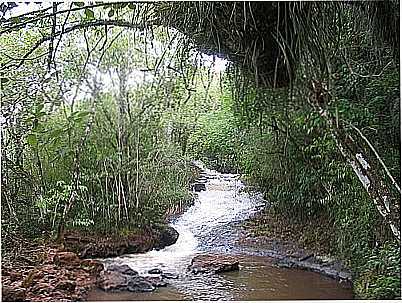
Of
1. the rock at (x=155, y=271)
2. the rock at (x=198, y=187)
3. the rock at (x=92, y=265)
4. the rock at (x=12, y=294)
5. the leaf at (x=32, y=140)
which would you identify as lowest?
the rock at (x=12, y=294)

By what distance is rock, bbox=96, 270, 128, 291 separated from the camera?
4.65 ft

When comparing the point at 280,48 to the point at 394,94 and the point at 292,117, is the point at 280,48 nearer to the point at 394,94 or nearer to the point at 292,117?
the point at 292,117

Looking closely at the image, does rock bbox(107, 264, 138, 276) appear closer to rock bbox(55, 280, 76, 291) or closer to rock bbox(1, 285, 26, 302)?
rock bbox(55, 280, 76, 291)

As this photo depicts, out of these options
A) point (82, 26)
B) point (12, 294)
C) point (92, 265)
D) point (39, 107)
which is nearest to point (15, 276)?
point (12, 294)

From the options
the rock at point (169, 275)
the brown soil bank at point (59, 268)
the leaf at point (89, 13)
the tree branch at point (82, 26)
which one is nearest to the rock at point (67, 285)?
the brown soil bank at point (59, 268)

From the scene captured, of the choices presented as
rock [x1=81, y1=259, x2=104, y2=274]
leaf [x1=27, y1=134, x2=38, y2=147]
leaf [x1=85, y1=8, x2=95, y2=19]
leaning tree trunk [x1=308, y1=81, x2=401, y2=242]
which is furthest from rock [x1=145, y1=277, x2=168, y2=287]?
leaf [x1=85, y1=8, x2=95, y2=19]

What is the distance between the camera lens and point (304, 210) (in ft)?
4.91

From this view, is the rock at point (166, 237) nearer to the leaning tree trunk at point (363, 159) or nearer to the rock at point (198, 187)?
the rock at point (198, 187)

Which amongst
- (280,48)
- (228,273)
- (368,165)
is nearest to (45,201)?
(228,273)

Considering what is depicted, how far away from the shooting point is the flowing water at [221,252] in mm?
1423

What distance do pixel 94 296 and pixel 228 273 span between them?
0.35 m

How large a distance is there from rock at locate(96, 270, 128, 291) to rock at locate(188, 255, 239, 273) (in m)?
0.18

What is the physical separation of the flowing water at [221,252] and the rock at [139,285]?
0.01 m

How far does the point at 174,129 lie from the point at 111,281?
0.43 m
